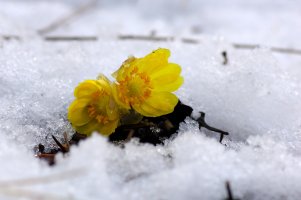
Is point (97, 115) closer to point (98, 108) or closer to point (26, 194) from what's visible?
point (98, 108)

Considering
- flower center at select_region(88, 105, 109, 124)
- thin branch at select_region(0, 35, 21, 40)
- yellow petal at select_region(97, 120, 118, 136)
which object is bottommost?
yellow petal at select_region(97, 120, 118, 136)

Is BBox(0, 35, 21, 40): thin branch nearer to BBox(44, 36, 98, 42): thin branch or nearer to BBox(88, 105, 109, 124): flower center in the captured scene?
BBox(44, 36, 98, 42): thin branch

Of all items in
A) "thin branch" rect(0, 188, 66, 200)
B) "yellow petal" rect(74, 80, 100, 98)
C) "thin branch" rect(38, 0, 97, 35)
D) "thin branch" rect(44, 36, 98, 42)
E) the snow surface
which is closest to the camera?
"thin branch" rect(0, 188, 66, 200)

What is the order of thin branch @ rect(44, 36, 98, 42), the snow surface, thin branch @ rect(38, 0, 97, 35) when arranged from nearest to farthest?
the snow surface
thin branch @ rect(44, 36, 98, 42)
thin branch @ rect(38, 0, 97, 35)

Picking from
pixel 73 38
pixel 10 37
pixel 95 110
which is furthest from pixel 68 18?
pixel 95 110

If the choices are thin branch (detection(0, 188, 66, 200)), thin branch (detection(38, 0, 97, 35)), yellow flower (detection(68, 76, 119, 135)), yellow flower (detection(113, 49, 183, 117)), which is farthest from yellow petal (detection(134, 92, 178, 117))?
thin branch (detection(38, 0, 97, 35))

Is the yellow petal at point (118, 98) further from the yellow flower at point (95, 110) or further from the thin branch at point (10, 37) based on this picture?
the thin branch at point (10, 37)

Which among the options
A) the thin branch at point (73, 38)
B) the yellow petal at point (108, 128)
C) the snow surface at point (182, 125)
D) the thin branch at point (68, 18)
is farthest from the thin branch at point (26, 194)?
the thin branch at point (68, 18)
